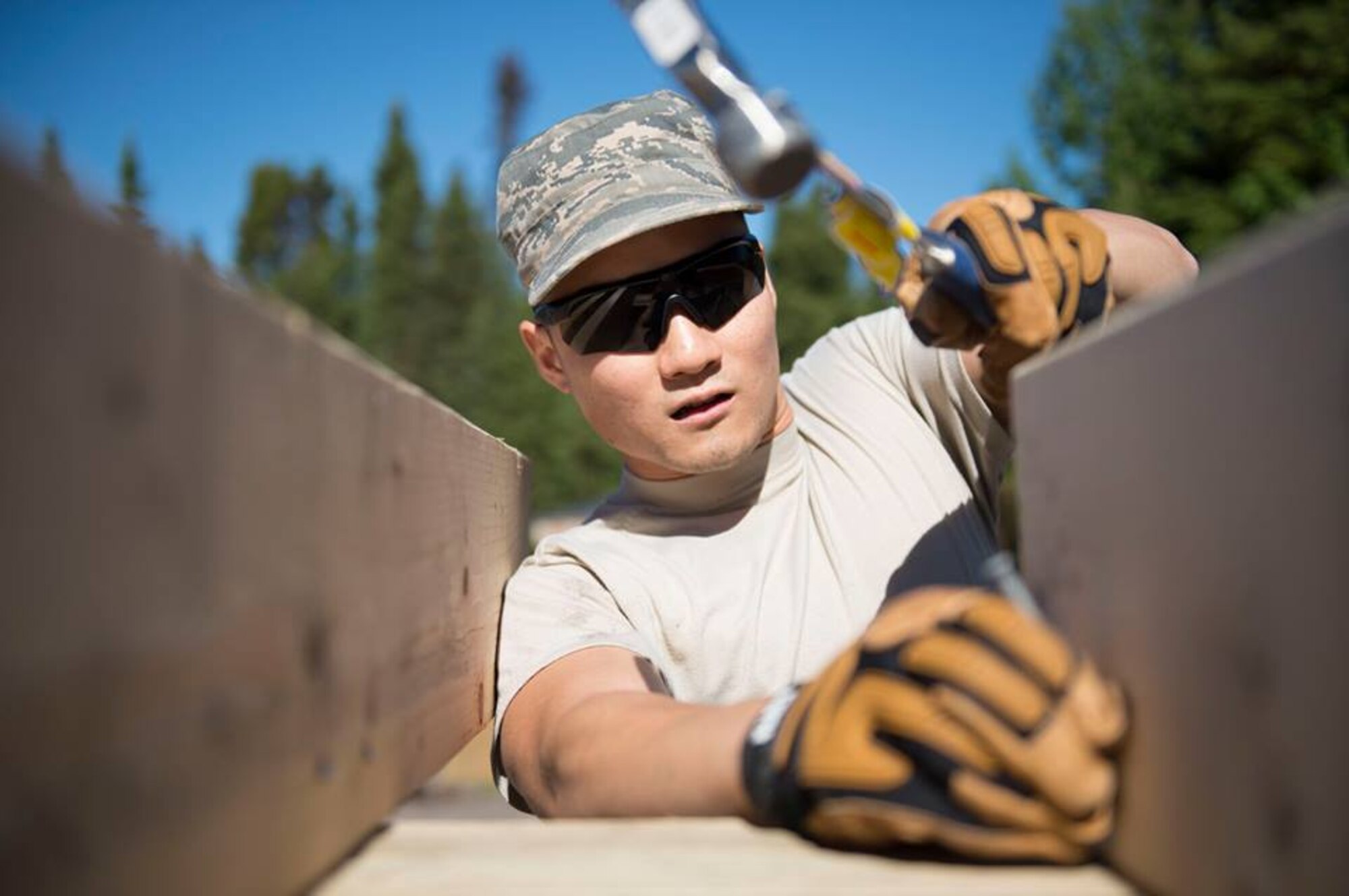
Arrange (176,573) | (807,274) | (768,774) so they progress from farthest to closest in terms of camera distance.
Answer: (807,274) < (768,774) < (176,573)

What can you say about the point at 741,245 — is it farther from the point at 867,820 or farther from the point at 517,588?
the point at 867,820

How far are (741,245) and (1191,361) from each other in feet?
4.69

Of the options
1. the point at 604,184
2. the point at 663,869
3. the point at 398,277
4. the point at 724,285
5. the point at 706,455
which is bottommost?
the point at 663,869

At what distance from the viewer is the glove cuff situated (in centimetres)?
120

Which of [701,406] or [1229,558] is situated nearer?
[1229,558]

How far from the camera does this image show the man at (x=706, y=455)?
67.9 inches

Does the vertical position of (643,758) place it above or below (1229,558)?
below

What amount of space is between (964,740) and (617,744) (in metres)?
0.59

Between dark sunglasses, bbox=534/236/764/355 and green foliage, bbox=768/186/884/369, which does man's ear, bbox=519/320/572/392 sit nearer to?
dark sunglasses, bbox=534/236/764/355

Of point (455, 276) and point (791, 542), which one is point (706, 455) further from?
point (455, 276)

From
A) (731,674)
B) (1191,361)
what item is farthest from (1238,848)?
(731,674)

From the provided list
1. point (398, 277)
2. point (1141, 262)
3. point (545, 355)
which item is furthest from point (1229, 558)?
point (398, 277)

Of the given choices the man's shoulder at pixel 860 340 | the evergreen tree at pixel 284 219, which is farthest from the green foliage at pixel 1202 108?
the evergreen tree at pixel 284 219

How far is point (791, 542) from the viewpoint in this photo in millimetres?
2393
